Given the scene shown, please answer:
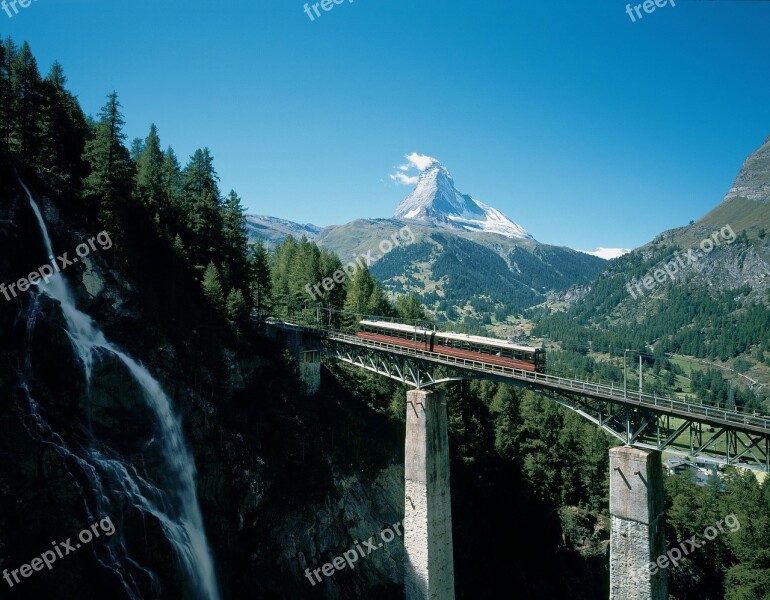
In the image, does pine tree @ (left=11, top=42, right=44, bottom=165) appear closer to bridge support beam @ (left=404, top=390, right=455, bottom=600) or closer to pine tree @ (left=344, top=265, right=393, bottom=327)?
bridge support beam @ (left=404, top=390, right=455, bottom=600)

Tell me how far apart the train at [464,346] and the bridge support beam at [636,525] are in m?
7.28

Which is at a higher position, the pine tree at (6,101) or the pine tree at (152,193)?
the pine tree at (6,101)

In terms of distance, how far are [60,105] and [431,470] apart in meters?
42.6

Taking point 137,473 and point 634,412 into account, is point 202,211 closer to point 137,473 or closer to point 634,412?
point 137,473

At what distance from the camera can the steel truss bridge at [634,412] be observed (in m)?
22.4

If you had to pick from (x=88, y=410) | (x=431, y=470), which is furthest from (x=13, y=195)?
(x=431, y=470)

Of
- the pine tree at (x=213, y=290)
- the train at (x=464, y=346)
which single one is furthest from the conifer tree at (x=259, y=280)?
the train at (x=464, y=346)

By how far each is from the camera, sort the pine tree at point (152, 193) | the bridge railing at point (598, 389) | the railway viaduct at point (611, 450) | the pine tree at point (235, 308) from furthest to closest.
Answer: the pine tree at point (152, 193)
the pine tree at point (235, 308)
the railway viaduct at point (611, 450)
the bridge railing at point (598, 389)

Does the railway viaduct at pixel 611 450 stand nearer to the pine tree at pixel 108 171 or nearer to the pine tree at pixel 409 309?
the pine tree at pixel 108 171

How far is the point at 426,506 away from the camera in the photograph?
29.9 metres

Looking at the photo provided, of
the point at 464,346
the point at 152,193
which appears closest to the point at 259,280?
the point at 152,193

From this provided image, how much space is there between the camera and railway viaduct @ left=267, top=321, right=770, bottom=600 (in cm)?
2338

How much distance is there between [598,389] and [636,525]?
697 centimetres

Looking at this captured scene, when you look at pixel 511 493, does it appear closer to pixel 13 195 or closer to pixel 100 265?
pixel 100 265
